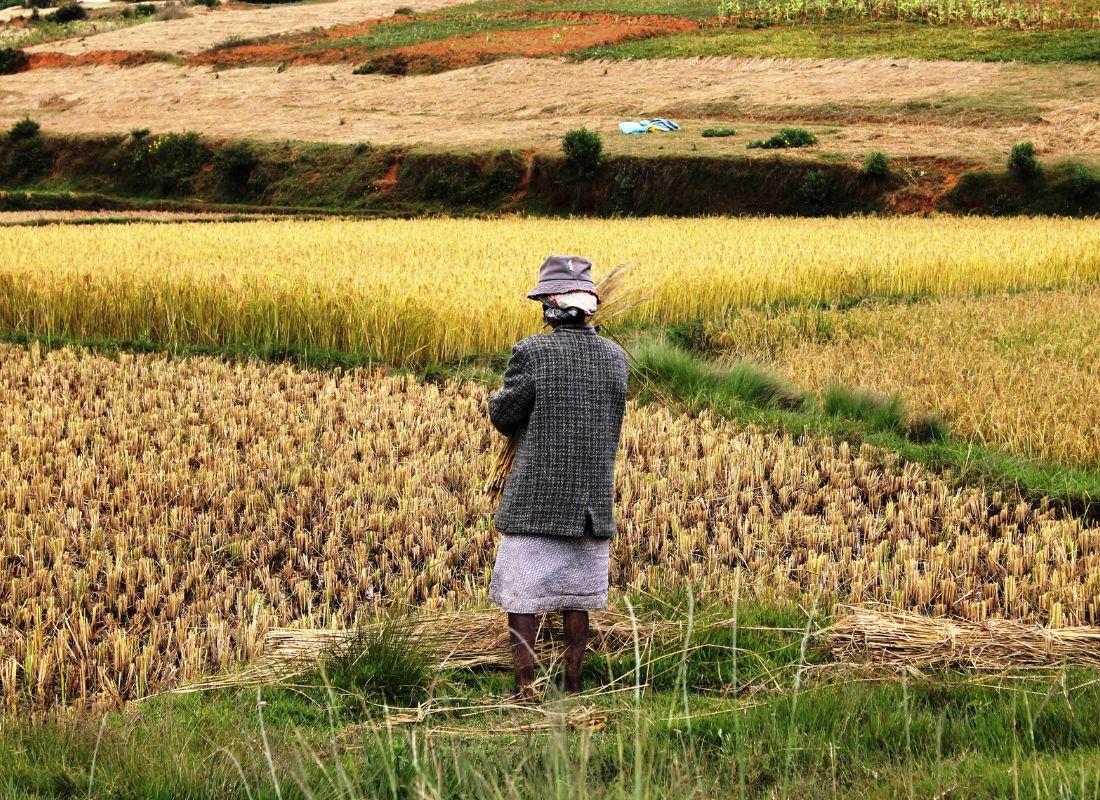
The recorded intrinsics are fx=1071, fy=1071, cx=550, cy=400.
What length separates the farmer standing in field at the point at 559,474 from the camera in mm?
3613

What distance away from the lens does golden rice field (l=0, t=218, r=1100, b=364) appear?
31.9 ft

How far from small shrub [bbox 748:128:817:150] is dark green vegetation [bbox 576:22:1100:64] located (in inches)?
547

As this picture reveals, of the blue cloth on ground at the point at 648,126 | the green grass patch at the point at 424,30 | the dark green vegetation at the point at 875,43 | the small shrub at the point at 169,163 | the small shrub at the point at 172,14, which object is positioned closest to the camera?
the blue cloth on ground at the point at 648,126

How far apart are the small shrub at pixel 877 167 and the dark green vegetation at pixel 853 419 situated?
1905 centimetres

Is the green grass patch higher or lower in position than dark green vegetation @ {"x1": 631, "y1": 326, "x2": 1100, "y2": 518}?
higher

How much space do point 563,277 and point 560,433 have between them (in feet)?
1.78

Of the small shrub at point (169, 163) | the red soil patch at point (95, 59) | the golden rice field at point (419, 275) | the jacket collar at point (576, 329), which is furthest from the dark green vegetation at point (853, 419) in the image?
the red soil patch at point (95, 59)

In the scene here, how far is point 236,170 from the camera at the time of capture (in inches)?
1379

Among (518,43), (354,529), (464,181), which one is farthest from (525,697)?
(518,43)

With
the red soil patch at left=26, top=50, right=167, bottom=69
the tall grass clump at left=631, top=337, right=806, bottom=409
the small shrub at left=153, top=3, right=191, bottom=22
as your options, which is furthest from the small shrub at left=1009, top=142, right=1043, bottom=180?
the small shrub at left=153, top=3, right=191, bottom=22

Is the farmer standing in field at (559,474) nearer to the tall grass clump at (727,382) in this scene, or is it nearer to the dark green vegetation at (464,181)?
the tall grass clump at (727,382)

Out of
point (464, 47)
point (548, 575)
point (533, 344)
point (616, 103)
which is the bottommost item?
point (548, 575)

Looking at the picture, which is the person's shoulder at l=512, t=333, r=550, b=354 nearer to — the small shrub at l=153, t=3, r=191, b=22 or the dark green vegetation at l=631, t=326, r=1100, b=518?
the dark green vegetation at l=631, t=326, r=1100, b=518

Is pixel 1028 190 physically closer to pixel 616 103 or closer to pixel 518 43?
pixel 616 103
